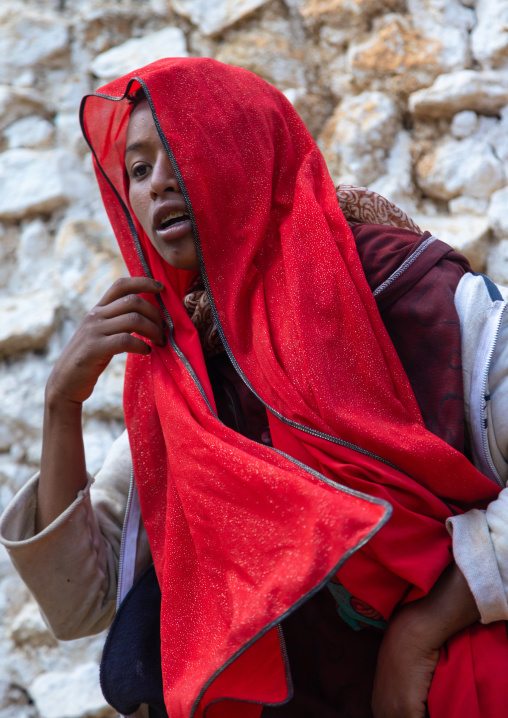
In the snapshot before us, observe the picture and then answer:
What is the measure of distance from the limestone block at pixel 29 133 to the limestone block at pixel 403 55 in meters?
1.02

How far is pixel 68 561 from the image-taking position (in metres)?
1.11

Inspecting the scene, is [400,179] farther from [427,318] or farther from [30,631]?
[30,631]

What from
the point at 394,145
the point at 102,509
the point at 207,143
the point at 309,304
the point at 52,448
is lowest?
the point at 102,509

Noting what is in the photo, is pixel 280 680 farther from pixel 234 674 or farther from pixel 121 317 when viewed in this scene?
pixel 121 317

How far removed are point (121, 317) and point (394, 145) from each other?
3.49 ft

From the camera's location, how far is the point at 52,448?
110 cm

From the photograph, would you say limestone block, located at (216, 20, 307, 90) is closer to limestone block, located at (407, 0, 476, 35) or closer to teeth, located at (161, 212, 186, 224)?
limestone block, located at (407, 0, 476, 35)

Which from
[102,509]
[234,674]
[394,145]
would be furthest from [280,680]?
[394,145]

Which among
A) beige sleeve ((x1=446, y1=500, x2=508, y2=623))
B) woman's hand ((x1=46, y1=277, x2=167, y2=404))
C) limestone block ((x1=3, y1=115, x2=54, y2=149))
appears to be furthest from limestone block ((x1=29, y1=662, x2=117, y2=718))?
limestone block ((x1=3, y1=115, x2=54, y2=149))

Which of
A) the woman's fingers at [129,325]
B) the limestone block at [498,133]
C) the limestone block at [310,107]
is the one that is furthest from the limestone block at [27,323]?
the limestone block at [498,133]

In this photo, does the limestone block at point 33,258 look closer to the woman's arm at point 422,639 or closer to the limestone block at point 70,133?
the limestone block at point 70,133

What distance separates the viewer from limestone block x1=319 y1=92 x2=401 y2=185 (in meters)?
1.70

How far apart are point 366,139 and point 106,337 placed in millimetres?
1052

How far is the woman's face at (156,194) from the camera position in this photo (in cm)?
106
